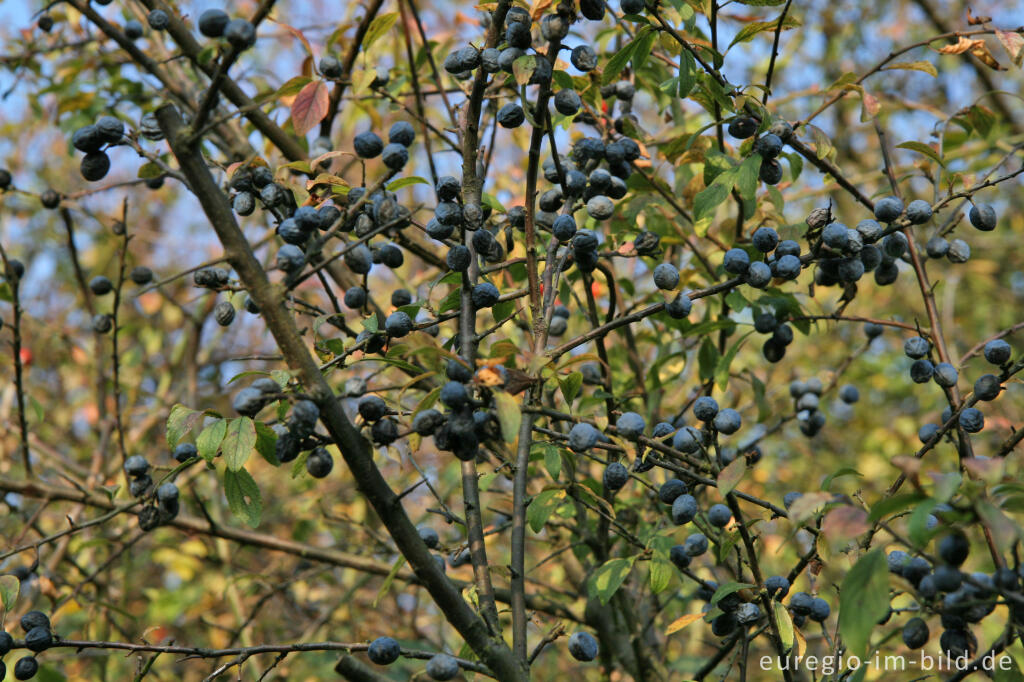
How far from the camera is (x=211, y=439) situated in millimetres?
1530

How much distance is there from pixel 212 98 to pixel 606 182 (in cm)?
83

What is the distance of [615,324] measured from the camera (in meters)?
1.58

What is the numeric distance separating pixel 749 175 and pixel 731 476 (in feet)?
2.25

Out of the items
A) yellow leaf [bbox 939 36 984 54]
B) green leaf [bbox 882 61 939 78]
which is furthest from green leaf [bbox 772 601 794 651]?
yellow leaf [bbox 939 36 984 54]

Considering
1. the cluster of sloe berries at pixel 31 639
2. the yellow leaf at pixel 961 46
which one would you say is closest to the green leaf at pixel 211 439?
the cluster of sloe berries at pixel 31 639

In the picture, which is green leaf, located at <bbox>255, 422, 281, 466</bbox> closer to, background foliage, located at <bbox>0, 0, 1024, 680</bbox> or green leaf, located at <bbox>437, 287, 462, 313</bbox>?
background foliage, located at <bbox>0, 0, 1024, 680</bbox>

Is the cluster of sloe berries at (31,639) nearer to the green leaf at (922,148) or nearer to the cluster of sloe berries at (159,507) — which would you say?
the cluster of sloe berries at (159,507)

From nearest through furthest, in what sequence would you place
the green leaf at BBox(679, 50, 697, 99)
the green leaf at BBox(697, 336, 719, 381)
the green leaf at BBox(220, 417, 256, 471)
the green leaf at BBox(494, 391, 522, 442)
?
the green leaf at BBox(494, 391, 522, 442), the green leaf at BBox(220, 417, 256, 471), the green leaf at BBox(679, 50, 697, 99), the green leaf at BBox(697, 336, 719, 381)

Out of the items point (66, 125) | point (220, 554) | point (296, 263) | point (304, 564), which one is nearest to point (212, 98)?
point (296, 263)

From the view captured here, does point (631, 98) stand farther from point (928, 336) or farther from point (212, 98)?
point (212, 98)

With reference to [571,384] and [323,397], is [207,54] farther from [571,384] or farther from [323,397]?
[571,384]

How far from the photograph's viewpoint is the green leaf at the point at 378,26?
2.06m

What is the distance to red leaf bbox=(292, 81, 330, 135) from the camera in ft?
6.47

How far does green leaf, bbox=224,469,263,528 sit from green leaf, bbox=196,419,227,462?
0.54ft
